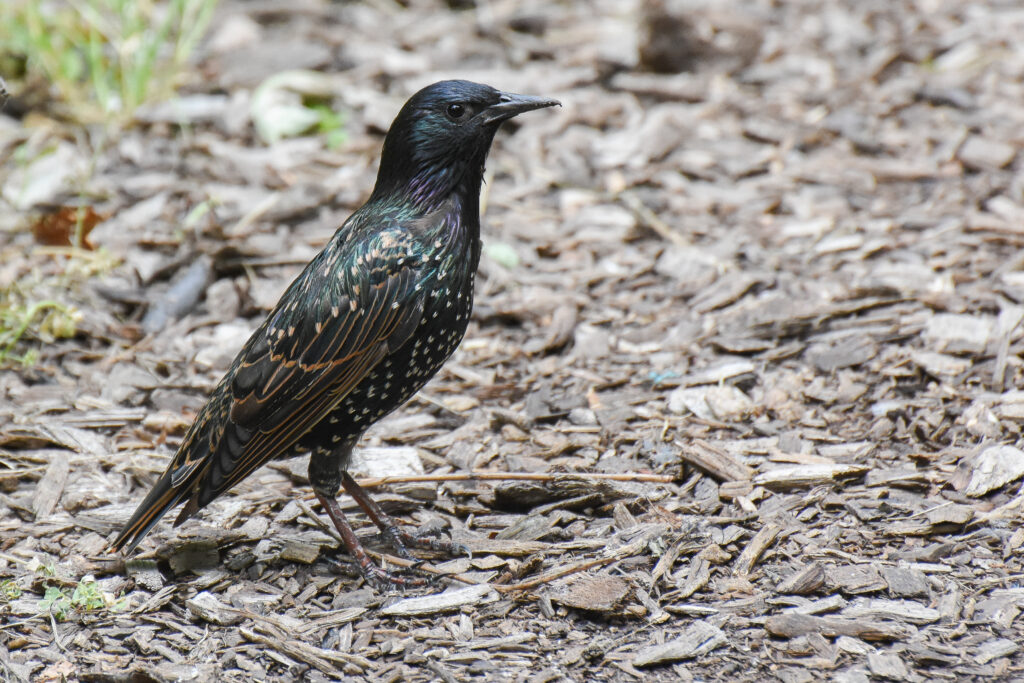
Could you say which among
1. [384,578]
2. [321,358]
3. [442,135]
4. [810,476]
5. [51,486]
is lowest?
[384,578]

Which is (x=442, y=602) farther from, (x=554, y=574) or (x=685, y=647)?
(x=685, y=647)

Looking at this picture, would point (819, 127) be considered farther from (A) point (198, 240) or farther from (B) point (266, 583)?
→ (B) point (266, 583)

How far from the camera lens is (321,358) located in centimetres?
382

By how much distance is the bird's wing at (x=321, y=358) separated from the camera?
3.79 metres

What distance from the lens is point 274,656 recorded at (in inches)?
133

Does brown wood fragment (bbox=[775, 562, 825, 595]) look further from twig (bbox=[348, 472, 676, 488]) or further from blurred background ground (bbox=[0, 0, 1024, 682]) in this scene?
twig (bbox=[348, 472, 676, 488])

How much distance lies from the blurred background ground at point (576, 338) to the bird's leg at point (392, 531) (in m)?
0.09

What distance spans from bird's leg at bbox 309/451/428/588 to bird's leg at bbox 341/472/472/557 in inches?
2.5

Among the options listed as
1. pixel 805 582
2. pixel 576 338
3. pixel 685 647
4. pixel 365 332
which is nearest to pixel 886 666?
pixel 805 582

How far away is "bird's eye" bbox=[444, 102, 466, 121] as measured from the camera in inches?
157

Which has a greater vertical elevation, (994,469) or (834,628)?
(994,469)

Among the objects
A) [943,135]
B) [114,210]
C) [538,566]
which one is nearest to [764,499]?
[538,566]

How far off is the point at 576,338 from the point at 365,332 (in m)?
1.75

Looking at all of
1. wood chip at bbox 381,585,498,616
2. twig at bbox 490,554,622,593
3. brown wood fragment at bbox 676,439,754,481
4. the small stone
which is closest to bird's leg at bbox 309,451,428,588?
wood chip at bbox 381,585,498,616
